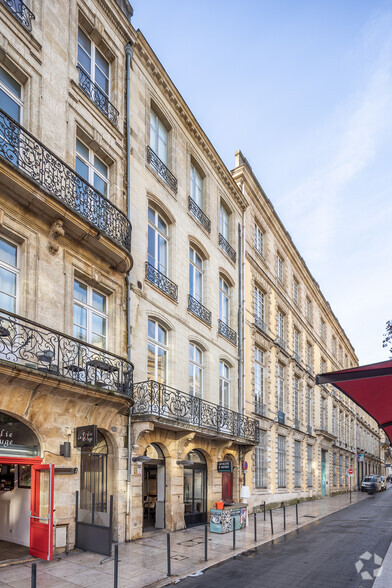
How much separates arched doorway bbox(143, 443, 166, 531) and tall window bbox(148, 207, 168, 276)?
6006 millimetres

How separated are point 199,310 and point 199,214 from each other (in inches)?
158

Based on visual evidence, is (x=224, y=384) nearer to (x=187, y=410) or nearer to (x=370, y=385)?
(x=187, y=410)

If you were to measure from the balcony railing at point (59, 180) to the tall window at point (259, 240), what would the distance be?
13.5 meters

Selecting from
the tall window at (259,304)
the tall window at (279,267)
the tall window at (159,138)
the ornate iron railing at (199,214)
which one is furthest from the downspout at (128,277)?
the tall window at (279,267)

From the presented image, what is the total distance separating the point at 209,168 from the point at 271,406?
12665mm

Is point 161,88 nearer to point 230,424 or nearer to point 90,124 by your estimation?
point 90,124

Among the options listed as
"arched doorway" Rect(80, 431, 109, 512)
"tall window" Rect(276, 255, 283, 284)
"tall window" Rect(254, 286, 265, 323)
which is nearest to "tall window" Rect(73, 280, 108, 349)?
"arched doorway" Rect(80, 431, 109, 512)

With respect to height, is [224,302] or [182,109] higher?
[182,109]

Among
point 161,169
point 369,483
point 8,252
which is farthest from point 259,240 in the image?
point 369,483

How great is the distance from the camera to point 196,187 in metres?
21.0

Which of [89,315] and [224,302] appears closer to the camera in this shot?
[89,315]

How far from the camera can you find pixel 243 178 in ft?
82.6

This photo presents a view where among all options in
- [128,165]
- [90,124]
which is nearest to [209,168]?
[128,165]

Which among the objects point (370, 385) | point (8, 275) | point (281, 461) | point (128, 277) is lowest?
point (281, 461)
